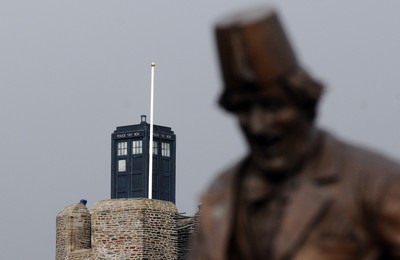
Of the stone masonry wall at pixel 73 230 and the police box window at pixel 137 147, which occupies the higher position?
the police box window at pixel 137 147

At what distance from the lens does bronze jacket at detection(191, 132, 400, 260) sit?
16.1 ft

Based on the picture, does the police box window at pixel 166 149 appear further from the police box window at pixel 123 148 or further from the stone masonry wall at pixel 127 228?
the stone masonry wall at pixel 127 228

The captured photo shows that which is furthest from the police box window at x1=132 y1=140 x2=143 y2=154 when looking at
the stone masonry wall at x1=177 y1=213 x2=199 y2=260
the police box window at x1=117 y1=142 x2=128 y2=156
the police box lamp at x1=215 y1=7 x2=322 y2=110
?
the police box lamp at x1=215 y1=7 x2=322 y2=110

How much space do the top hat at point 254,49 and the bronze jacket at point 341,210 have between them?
0.28 m

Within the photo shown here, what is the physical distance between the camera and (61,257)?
1639 inches

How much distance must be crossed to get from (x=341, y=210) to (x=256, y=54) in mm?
543

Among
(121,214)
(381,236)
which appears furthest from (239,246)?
(121,214)

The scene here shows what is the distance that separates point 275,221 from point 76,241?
36384 mm

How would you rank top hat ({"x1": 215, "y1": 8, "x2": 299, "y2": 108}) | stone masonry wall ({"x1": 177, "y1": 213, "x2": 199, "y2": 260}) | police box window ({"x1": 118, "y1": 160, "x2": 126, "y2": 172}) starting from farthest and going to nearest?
1. police box window ({"x1": 118, "y1": 160, "x2": 126, "y2": 172})
2. stone masonry wall ({"x1": 177, "y1": 213, "x2": 199, "y2": 260})
3. top hat ({"x1": 215, "y1": 8, "x2": 299, "y2": 108})

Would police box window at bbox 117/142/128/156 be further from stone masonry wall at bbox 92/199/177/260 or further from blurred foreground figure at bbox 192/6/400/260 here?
blurred foreground figure at bbox 192/6/400/260

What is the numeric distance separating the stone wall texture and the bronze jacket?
34.2 m

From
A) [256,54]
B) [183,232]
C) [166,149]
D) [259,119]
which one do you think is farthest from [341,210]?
[166,149]

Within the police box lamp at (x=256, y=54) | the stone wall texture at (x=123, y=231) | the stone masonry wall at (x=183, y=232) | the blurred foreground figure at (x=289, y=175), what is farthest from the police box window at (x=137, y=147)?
the police box lamp at (x=256, y=54)

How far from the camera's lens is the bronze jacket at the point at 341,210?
16.1 ft
